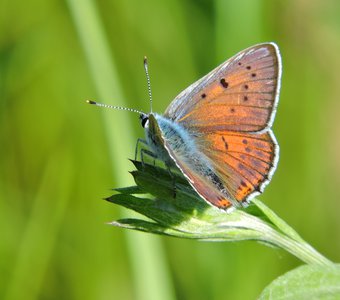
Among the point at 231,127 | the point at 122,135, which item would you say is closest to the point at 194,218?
the point at 231,127

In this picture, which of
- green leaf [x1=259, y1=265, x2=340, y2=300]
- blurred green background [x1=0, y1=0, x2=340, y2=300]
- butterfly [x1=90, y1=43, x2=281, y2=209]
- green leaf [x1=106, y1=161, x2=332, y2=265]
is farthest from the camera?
blurred green background [x1=0, y1=0, x2=340, y2=300]

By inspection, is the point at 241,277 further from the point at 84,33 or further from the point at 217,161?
the point at 84,33

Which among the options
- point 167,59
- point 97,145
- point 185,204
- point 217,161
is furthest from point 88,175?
point 185,204

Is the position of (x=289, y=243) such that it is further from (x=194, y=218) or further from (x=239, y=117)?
(x=239, y=117)

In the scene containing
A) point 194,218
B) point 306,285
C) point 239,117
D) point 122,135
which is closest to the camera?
point 306,285

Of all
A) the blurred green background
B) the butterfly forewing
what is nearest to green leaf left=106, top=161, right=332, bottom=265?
the butterfly forewing

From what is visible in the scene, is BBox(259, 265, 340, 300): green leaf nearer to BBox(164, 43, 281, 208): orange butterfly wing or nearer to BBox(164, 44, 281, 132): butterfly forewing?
BBox(164, 43, 281, 208): orange butterfly wing
